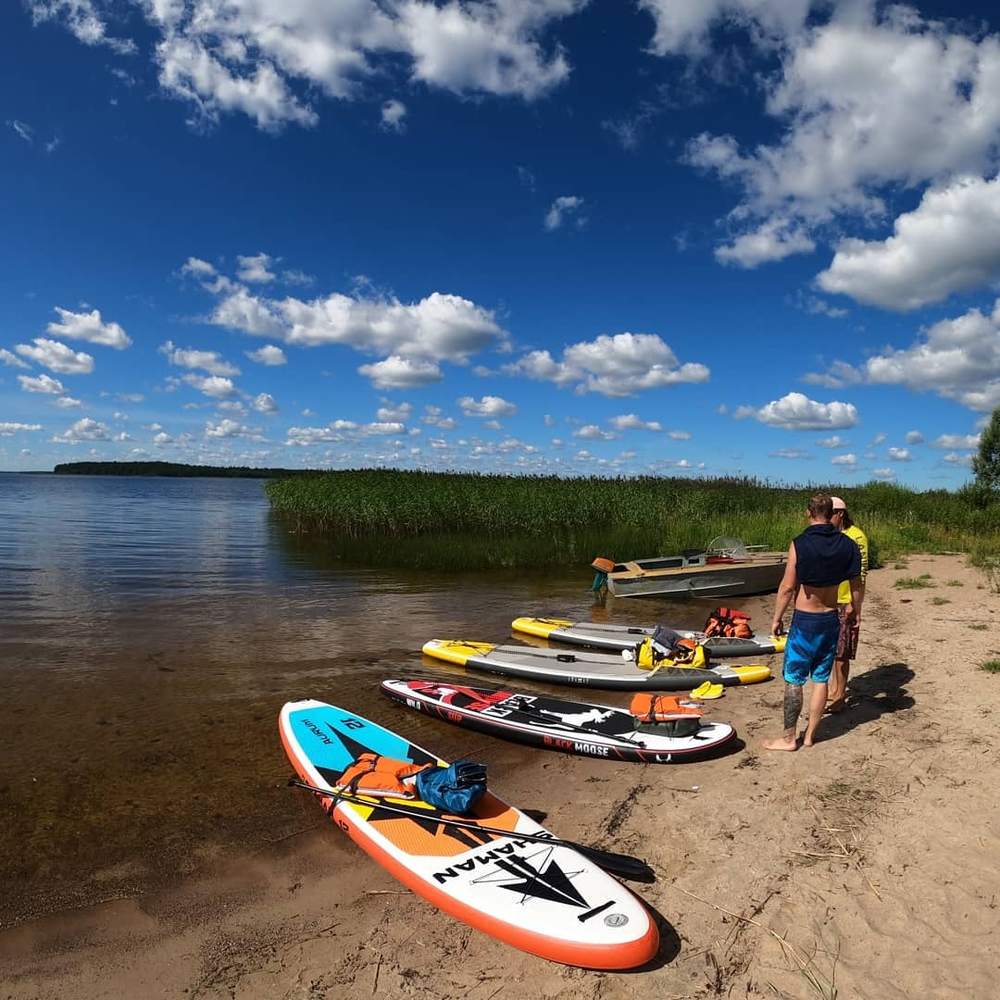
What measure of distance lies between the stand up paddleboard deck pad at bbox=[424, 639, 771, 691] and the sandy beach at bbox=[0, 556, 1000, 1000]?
2.25m

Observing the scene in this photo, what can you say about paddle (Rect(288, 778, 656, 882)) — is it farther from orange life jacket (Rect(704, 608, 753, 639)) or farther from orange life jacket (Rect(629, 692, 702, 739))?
orange life jacket (Rect(704, 608, 753, 639))

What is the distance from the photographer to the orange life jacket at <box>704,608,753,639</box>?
30.0 ft

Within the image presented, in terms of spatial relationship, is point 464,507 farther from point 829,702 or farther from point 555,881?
point 555,881

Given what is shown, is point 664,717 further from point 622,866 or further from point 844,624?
point 622,866

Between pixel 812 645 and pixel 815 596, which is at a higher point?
pixel 815 596

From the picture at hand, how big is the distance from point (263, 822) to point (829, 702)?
4954 millimetres

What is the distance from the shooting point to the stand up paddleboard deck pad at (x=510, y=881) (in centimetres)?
316

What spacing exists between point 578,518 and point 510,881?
19419 millimetres

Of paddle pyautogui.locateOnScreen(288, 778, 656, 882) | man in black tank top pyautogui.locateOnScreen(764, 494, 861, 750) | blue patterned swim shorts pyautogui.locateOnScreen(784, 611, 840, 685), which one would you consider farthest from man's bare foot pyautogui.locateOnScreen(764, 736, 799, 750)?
paddle pyautogui.locateOnScreen(288, 778, 656, 882)

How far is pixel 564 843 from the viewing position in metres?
3.89

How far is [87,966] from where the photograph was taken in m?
3.31

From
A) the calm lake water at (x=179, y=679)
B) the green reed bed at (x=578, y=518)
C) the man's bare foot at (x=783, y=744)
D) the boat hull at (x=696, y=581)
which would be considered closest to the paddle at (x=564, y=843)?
the calm lake water at (x=179, y=679)

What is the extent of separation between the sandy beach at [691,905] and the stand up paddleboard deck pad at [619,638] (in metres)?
3.46

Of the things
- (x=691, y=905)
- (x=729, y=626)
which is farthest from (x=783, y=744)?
(x=729, y=626)
